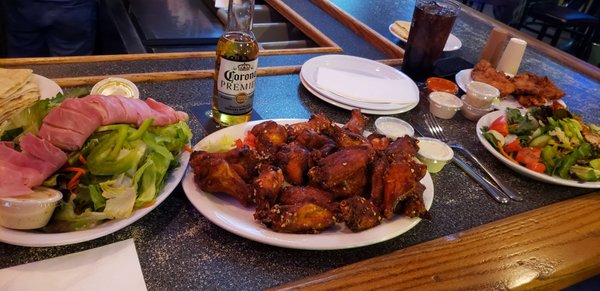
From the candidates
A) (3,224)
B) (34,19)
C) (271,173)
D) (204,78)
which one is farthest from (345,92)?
(34,19)

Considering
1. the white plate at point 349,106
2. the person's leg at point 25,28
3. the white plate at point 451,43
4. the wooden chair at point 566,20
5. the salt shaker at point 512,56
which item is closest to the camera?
the white plate at point 349,106

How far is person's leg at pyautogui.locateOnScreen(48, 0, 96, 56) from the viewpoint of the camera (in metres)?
2.47

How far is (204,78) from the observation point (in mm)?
1609

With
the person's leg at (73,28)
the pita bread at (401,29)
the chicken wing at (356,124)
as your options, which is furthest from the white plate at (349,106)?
the person's leg at (73,28)

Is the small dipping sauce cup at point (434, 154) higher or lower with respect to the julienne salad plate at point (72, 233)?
lower

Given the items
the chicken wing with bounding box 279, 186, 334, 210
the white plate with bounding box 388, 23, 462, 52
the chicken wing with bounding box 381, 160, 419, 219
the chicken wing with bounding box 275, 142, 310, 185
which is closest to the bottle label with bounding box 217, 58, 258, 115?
the chicken wing with bounding box 275, 142, 310, 185

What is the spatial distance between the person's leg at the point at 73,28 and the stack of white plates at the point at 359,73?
4.94ft

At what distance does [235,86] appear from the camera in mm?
1227

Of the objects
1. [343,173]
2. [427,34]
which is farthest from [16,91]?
[427,34]

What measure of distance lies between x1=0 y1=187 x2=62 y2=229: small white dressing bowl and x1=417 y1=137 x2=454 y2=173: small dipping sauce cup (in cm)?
92

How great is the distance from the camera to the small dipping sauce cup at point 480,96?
166 cm

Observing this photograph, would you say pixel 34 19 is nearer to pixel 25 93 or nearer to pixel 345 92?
pixel 25 93

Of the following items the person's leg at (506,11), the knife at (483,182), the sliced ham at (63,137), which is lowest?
the person's leg at (506,11)

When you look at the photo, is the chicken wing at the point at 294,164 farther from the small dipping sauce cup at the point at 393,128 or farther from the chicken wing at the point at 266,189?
the small dipping sauce cup at the point at 393,128
